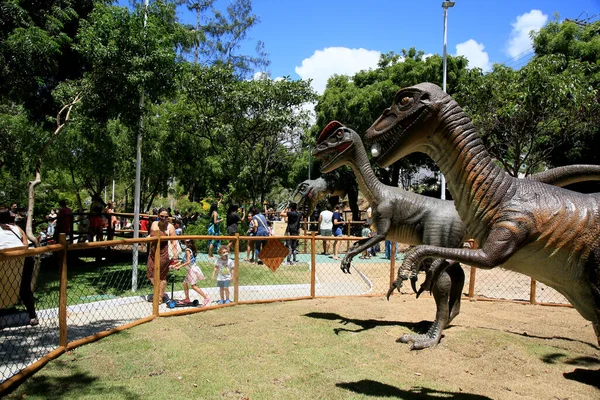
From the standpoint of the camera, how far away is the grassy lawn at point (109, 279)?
7500 mm

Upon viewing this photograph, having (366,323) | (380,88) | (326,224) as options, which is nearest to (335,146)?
(366,323)

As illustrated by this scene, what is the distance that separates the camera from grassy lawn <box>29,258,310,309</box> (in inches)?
295

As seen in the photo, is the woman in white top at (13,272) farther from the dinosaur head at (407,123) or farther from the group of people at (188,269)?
the dinosaur head at (407,123)

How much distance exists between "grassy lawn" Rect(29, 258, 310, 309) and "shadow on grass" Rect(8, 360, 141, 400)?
9.86 ft

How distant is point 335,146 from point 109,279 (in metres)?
6.00

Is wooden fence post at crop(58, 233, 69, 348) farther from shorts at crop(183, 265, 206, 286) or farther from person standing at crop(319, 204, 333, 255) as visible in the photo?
person standing at crop(319, 204, 333, 255)

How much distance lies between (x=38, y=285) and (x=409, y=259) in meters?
7.65

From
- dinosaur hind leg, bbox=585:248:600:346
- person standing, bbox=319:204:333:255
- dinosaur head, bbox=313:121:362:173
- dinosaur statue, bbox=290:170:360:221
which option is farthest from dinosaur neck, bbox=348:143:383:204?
dinosaur statue, bbox=290:170:360:221

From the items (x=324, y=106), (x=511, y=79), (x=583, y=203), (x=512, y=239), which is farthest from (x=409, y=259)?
(x=324, y=106)

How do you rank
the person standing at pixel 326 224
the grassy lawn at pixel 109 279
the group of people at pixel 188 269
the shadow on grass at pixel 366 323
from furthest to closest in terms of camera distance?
the person standing at pixel 326 224 < the grassy lawn at pixel 109 279 < the group of people at pixel 188 269 < the shadow on grass at pixel 366 323

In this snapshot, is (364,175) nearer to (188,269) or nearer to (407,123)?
(407,123)

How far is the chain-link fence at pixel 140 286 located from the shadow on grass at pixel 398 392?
2.93 meters

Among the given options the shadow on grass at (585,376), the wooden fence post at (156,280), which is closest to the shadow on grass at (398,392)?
the shadow on grass at (585,376)

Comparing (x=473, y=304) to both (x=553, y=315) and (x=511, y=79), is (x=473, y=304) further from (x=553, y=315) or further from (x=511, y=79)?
(x=511, y=79)
